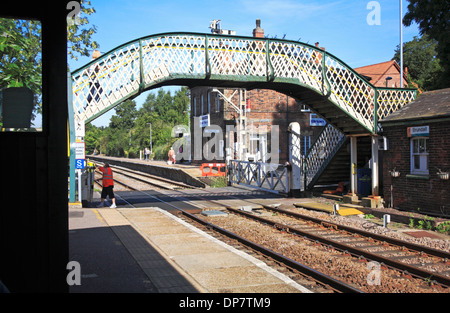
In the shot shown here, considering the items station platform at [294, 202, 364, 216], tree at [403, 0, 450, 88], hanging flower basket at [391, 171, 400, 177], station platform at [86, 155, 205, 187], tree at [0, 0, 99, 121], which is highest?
tree at [403, 0, 450, 88]

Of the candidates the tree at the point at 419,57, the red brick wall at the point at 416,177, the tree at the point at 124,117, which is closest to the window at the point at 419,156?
the red brick wall at the point at 416,177

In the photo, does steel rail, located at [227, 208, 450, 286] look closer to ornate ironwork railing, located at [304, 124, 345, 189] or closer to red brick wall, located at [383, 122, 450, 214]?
red brick wall, located at [383, 122, 450, 214]

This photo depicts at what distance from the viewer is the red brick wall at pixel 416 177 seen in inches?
504

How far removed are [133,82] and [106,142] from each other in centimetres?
8391

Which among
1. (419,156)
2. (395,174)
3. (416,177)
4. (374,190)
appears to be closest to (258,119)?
(374,190)

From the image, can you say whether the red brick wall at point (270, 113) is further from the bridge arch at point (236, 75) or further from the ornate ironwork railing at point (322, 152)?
the bridge arch at point (236, 75)

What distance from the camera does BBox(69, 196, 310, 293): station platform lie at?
238 inches

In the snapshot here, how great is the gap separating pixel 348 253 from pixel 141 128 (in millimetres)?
59298

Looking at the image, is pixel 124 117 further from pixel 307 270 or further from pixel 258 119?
pixel 307 270

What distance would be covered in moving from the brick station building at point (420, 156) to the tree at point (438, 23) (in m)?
8.75

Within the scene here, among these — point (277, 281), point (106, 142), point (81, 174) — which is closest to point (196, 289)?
point (277, 281)

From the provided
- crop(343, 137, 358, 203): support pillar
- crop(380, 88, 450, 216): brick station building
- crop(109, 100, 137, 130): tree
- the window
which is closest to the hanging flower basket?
crop(380, 88, 450, 216): brick station building
